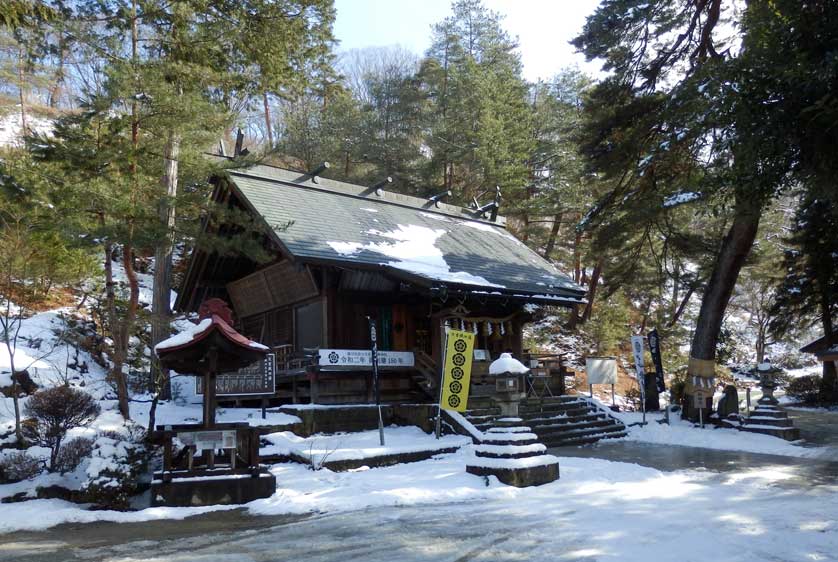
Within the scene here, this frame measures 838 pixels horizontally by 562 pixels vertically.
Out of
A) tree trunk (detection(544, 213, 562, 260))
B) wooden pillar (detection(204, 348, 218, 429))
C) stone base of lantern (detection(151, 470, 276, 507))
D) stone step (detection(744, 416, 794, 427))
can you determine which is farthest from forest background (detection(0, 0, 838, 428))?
stone base of lantern (detection(151, 470, 276, 507))

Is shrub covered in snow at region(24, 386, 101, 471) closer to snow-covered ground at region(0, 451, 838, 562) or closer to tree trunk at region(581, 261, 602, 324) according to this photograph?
snow-covered ground at region(0, 451, 838, 562)

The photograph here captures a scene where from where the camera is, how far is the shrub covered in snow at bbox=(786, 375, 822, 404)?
2475 centimetres

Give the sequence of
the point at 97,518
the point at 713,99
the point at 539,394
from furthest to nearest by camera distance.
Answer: the point at 539,394, the point at 713,99, the point at 97,518

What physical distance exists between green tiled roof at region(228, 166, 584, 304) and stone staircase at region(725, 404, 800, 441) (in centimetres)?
547

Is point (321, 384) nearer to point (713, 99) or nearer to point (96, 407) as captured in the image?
point (96, 407)

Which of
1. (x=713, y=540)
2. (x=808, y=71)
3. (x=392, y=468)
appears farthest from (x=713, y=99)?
(x=392, y=468)

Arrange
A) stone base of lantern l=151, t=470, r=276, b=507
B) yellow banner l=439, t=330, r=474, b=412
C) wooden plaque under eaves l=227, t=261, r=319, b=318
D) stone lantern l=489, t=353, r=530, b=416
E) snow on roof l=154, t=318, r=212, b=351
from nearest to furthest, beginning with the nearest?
stone base of lantern l=151, t=470, r=276, b=507 < snow on roof l=154, t=318, r=212, b=351 < stone lantern l=489, t=353, r=530, b=416 < yellow banner l=439, t=330, r=474, b=412 < wooden plaque under eaves l=227, t=261, r=319, b=318

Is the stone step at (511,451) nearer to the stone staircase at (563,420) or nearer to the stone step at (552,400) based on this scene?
the stone staircase at (563,420)

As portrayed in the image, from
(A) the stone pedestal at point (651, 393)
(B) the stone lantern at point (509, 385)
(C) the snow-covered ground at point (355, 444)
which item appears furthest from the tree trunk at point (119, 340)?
(A) the stone pedestal at point (651, 393)

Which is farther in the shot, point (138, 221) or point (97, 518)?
point (138, 221)

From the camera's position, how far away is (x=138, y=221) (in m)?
11.9

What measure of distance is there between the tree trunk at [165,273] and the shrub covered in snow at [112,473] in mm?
3226

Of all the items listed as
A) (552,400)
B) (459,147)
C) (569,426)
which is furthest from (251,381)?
(459,147)

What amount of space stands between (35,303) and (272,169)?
8154 millimetres
